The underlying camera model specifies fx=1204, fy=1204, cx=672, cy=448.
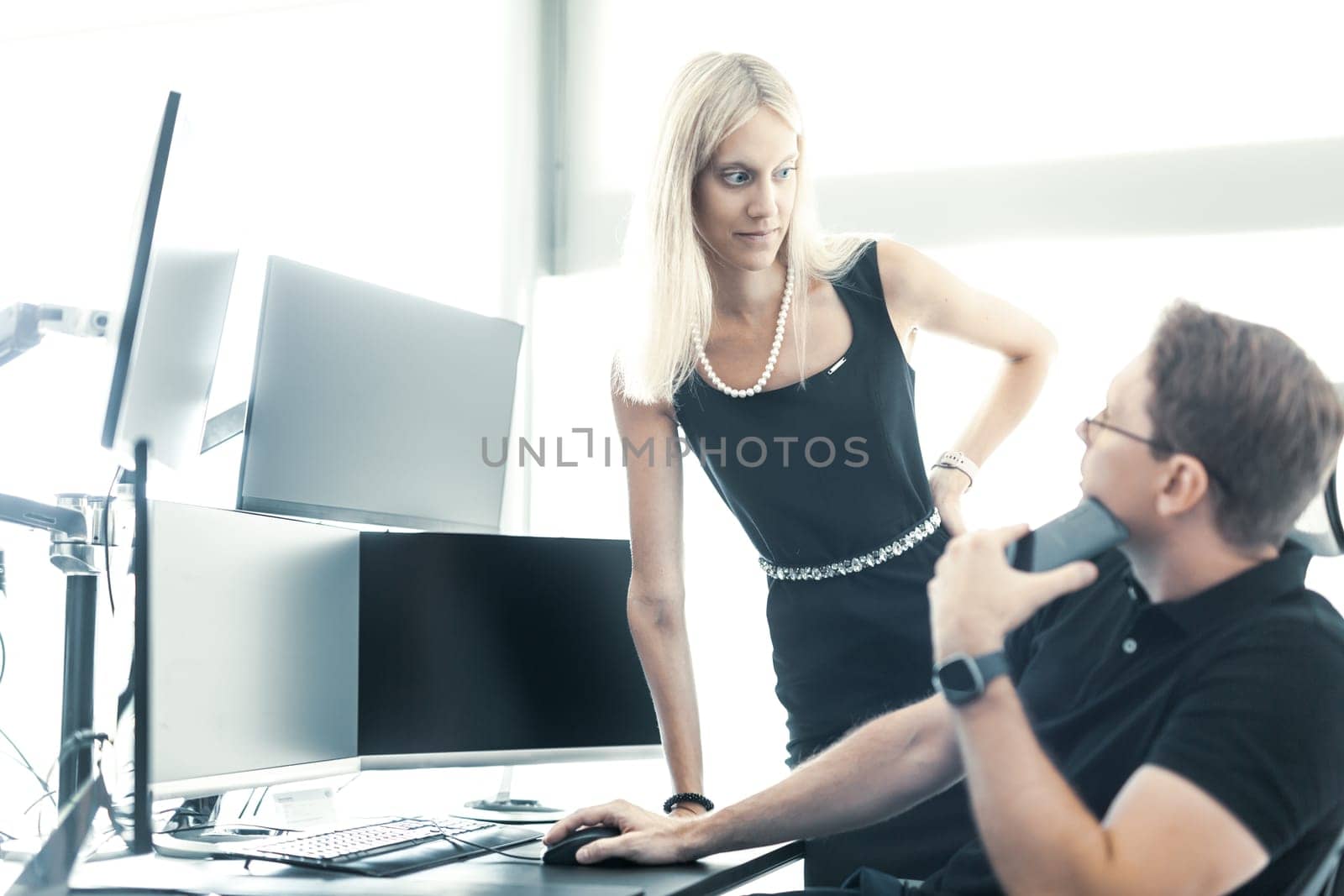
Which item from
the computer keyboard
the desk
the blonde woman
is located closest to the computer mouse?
the desk

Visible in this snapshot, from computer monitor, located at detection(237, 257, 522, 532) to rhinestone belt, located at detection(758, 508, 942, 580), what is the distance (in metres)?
0.62

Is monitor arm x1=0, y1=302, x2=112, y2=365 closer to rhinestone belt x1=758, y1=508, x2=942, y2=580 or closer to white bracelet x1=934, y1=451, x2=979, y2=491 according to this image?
rhinestone belt x1=758, y1=508, x2=942, y2=580

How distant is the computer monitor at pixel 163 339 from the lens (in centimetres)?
115

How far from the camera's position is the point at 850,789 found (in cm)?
123

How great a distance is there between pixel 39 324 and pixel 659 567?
2.85 feet

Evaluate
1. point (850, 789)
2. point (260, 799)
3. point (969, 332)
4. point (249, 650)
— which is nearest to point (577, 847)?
point (850, 789)

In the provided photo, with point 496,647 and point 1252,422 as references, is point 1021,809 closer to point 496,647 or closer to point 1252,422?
point 1252,422

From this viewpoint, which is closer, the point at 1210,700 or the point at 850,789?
the point at 1210,700

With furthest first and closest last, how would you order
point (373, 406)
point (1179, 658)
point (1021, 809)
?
point (373, 406) → point (1179, 658) → point (1021, 809)

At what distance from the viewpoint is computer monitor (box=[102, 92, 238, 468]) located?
115 centimetres

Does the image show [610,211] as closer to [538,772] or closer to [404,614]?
[538,772]

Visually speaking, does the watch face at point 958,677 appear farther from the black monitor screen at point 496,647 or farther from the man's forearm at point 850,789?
the black monitor screen at point 496,647

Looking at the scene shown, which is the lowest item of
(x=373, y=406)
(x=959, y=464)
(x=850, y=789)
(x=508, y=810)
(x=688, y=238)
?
→ (x=508, y=810)

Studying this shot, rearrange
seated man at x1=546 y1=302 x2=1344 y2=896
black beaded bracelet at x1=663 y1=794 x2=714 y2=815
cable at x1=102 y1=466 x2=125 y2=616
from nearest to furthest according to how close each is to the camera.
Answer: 1. seated man at x1=546 y1=302 x2=1344 y2=896
2. cable at x1=102 y1=466 x2=125 y2=616
3. black beaded bracelet at x1=663 y1=794 x2=714 y2=815
